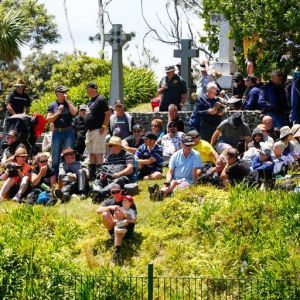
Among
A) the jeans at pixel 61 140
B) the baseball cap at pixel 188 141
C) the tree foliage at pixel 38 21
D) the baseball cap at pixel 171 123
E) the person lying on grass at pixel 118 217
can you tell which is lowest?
the person lying on grass at pixel 118 217

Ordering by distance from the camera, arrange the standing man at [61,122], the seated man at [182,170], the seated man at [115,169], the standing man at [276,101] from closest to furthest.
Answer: the seated man at [182,170] < the seated man at [115,169] < the standing man at [61,122] < the standing man at [276,101]

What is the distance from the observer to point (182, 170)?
1820 centimetres

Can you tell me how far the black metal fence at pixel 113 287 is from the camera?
14.6 metres

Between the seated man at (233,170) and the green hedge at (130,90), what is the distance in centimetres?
1178

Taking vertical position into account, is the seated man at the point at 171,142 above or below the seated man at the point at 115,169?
above

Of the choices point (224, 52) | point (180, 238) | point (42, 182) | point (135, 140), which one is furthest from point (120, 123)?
point (224, 52)

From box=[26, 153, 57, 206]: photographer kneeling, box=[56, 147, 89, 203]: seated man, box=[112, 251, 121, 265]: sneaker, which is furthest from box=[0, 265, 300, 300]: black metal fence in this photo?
box=[56, 147, 89, 203]: seated man

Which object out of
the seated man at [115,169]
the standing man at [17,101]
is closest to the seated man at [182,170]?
the seated man at [115,169]

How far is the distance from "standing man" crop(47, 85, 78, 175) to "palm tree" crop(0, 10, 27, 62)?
1152cm

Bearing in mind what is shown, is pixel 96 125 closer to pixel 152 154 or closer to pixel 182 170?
pixel 152 154

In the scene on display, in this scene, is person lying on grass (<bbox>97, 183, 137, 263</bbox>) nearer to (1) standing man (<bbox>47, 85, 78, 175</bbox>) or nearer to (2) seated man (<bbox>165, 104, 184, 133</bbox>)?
(1) standing man (<bbox>47, 85, 78, 175</bbox>)

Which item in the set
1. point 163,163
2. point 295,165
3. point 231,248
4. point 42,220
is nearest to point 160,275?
point 231,248

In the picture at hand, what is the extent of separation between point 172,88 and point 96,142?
331cm

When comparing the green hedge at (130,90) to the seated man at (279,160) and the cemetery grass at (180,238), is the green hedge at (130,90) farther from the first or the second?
the cemetery grass at (180,238)
